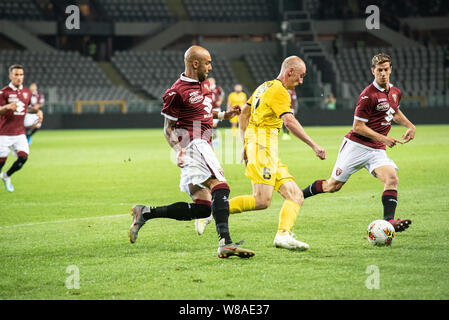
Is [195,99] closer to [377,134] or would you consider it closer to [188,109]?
[188,109]

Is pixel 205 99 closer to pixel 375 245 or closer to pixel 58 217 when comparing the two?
pixel 375 245

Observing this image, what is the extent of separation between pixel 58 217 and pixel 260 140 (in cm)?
372

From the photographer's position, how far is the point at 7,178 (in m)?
12.9

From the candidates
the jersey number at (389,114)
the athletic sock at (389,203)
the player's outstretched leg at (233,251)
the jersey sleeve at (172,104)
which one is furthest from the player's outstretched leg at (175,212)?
the jersey number at (389,114)

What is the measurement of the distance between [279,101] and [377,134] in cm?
156

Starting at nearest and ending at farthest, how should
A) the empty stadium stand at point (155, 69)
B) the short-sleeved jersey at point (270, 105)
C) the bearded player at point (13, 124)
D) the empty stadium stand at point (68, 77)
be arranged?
1. the short-sleeved jersey at point (270, 105)
2. the bearded player at point (13, 124)
3. the empty stadium stand at point (68, 77)
4. the empty stadium stand at point (155, 69)

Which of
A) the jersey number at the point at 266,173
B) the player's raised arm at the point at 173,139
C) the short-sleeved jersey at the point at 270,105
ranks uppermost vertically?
the short-sleeved jersey at the point at 270,105

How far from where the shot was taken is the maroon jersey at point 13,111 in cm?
1285

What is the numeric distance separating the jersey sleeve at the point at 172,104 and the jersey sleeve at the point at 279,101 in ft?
3.19

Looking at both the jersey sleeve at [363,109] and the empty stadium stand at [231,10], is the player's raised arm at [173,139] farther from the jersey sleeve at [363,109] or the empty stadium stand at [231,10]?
the empty stadium stand at [231,10]

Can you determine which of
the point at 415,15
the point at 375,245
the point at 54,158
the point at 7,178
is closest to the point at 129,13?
the point at 415,15

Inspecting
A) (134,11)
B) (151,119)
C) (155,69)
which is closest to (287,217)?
(151,119)

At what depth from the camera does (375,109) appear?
8.16 meters

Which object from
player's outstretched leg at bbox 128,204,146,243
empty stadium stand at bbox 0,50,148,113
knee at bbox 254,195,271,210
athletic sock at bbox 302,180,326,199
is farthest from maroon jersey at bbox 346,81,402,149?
empty stadium stand at bbox 0,50,148,113
